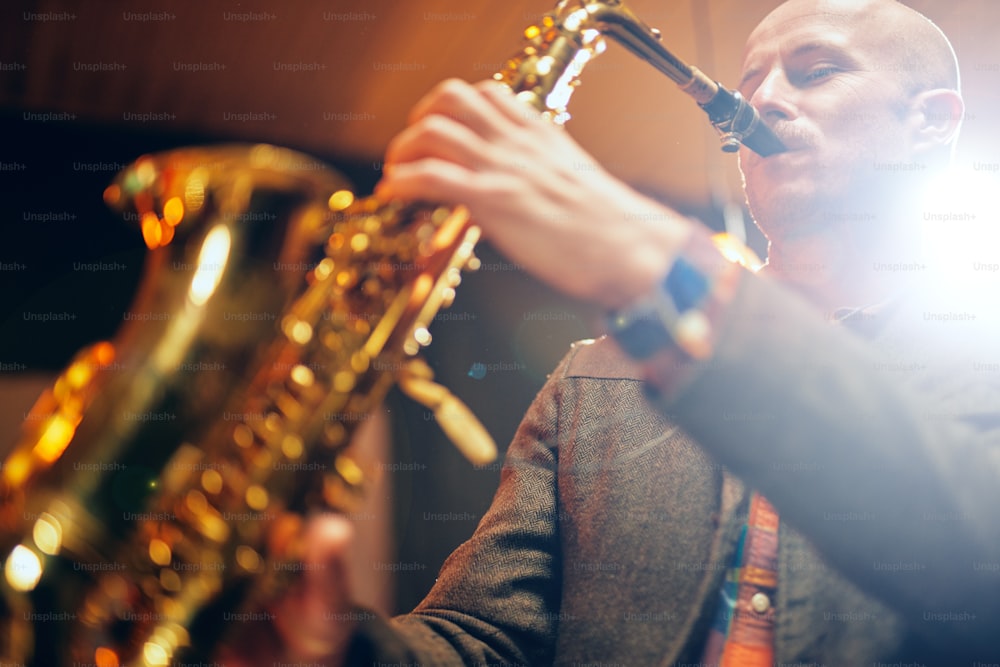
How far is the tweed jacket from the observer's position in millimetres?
839

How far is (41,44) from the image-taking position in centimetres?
303

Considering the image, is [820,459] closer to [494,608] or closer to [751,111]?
[494,608]

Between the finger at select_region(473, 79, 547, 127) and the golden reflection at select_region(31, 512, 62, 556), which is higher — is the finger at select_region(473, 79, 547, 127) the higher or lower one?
the higher one

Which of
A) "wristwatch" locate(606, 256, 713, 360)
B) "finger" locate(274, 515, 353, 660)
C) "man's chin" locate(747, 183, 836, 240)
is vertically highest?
"wristwatch" locate(606, 256, 713, 360)

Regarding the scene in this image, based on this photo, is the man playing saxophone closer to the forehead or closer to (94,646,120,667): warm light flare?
the forehead

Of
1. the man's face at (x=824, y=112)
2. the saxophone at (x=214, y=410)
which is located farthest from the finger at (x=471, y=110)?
the man's face at (x=824, y=112)

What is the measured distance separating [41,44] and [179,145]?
65 cm

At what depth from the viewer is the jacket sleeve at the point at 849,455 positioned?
83 centimetres

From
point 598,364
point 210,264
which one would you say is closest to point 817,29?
point 598,364

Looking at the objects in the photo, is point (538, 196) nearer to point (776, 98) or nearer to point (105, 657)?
point (105, 657)

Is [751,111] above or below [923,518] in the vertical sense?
above

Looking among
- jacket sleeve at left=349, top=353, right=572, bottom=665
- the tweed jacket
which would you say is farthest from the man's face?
jacket sleeve at left=349, top=353, right=572, bottom=665

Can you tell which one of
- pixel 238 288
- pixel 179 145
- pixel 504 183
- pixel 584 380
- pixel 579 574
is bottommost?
pixel 179 145

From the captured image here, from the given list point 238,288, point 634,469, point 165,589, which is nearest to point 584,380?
point 634,469
